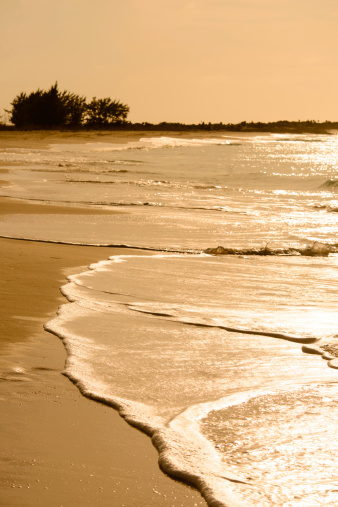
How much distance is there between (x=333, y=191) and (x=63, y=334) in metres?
17.2

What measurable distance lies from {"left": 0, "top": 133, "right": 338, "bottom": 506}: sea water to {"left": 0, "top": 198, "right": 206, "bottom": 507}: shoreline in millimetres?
75

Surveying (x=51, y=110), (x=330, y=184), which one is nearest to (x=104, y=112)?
(x=51, y=110)

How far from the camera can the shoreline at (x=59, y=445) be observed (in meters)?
2.33

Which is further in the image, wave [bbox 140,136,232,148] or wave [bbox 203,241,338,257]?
wave [bbox 140,136,232,148]

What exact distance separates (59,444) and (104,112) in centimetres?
6885

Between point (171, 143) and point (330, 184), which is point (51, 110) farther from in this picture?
point (330, 184)

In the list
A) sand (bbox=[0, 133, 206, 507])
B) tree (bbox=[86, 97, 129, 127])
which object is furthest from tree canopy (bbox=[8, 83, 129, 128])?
sand (bbox=[0, 133, 206, 507])

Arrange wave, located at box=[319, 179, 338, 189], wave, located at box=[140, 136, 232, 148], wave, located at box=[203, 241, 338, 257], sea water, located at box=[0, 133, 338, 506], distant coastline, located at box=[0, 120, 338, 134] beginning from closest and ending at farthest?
sea water, located at box=[0, 133, 338, 506], wave, located at box=[203, 241, 338, 257], wave, located at box=[319, 179, 338, 189], wave, located at box=[140, 136, 232, 148], distant coastline, located at box=[0, 120, 338, 134]

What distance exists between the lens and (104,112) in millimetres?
70000

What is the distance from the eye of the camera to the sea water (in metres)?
2.63

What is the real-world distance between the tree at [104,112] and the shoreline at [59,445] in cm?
6623

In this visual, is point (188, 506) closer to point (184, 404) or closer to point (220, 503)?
point (220, 503)

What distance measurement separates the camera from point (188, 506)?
2.30 metres

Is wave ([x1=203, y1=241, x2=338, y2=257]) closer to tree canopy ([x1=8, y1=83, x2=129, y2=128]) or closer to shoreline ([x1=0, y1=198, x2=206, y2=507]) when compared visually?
shoreline ([x1=0, y1=198, x2=206, y2=507])
